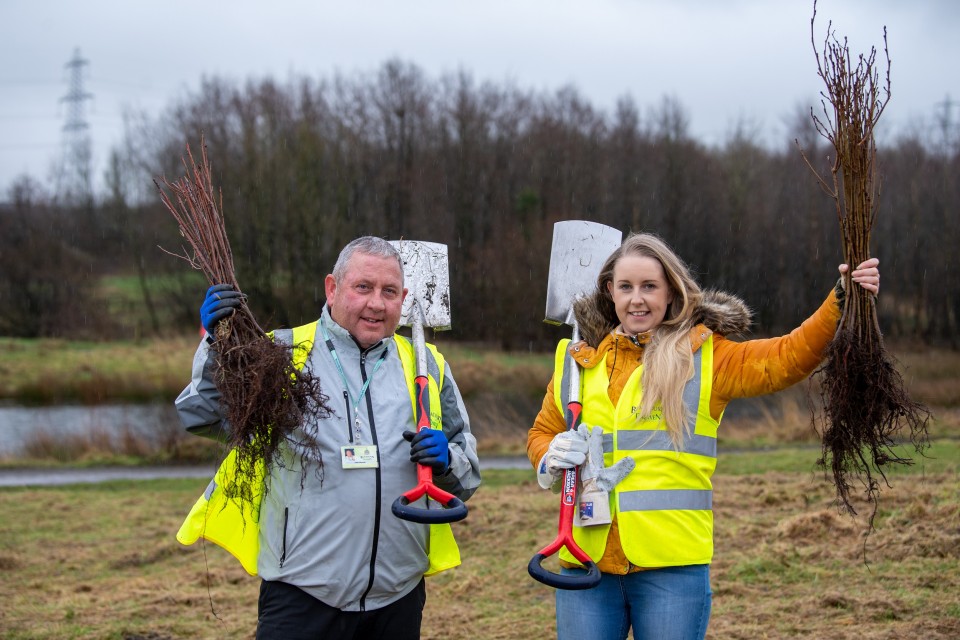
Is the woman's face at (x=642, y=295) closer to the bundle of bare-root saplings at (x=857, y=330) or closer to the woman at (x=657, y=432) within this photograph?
the woman at (x=657, y=432)

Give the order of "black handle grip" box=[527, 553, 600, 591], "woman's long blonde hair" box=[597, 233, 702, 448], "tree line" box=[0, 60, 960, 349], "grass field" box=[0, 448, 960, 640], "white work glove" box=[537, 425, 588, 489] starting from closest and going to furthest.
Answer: "black handle grip" box=[527, 553, 600, 591] → "woman's long blonde hair" box=[597, 233, 702, 448] → "white work glove" box=[537, 425, 588, 489] → "grass field" box=[0, 448, 960, 640] → "tree line" box=[0, 60, 960, 349]

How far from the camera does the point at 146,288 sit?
34062 millimetres

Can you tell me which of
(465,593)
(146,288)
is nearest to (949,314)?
(146,288)

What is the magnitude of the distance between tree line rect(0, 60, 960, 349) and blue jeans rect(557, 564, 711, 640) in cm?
2650

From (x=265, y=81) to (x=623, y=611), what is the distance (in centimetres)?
3479

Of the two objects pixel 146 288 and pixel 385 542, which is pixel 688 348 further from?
pixel 146 288

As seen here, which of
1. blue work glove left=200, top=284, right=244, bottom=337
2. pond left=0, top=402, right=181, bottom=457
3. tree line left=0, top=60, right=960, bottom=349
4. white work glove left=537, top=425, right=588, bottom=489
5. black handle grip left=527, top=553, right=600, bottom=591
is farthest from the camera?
tree line left=0, top=60, right=960, bottom=349

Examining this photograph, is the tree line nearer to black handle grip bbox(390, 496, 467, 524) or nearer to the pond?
the pond

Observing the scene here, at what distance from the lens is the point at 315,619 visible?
3.01 meters

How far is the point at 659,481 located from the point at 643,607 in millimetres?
391

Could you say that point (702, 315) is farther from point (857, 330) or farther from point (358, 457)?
point (358, 457)

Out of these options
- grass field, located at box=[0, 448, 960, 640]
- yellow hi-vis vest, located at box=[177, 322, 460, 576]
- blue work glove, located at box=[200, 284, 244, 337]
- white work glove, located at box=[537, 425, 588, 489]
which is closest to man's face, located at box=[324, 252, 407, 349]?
yellow hi-vis vest, located at box=[177, 322, 460, 576]

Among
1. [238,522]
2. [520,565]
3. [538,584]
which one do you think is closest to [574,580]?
[238,522]

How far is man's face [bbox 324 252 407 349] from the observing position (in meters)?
3.24
